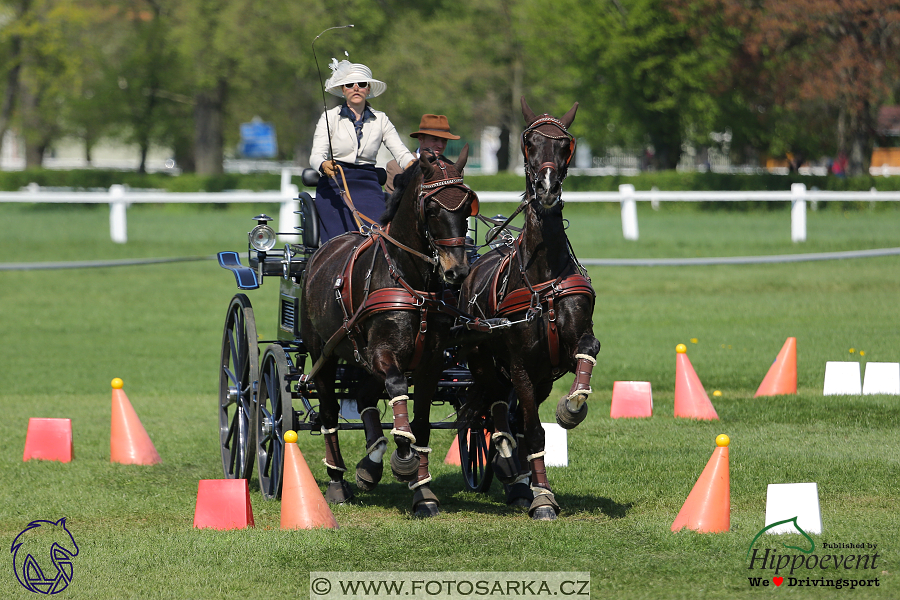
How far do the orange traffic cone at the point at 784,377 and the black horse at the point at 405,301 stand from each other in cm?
491

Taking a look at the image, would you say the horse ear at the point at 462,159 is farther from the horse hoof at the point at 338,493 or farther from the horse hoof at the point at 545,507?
the horse hoof at the point at 338,493

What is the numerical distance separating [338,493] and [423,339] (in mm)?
1598

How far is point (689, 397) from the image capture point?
10250 mm

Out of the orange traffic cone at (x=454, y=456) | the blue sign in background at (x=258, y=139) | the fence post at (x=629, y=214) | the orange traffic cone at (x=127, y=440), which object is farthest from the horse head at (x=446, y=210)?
the blue sign in background at (x=258, y=139)

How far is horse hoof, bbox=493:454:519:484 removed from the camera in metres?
7.29

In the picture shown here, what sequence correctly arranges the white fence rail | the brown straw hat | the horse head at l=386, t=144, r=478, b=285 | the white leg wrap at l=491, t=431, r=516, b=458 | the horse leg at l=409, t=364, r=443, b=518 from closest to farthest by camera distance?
1. the horse head at l=386, t=144, r=478, b=285
2. the horse leg at l=409, t=364, r=443, b=518
3. the white leg wrap at l=491, t=431, r=516, b=458
4. the brown straw hat
5. the white fence rail

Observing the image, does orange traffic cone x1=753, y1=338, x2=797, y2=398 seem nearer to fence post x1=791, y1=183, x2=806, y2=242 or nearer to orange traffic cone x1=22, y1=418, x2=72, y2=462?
orange traffic cone x1=22, y1=418, x2=72, y2=462

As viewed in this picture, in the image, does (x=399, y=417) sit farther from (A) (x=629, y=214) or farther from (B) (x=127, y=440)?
(A) (x=629, y=214)

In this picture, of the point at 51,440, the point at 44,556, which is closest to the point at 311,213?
the point at 51,440

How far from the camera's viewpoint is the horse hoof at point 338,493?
7.77 metres

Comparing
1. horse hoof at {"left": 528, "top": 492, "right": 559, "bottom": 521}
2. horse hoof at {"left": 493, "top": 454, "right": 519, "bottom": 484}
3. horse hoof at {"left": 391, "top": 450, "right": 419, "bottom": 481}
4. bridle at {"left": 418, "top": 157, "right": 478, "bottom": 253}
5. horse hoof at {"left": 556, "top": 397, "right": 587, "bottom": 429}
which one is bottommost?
horse hoof at {"left": 528, "top": 492, "right": 559, "bottom": 521}

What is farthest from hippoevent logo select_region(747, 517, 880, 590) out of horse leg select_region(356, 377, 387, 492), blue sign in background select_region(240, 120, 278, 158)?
blue sign in background select_region(240, 120, 278, 158)

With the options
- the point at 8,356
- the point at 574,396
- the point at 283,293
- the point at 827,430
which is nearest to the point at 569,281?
the point at 574,396

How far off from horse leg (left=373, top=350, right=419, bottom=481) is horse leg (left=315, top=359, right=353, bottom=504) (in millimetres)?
1083
